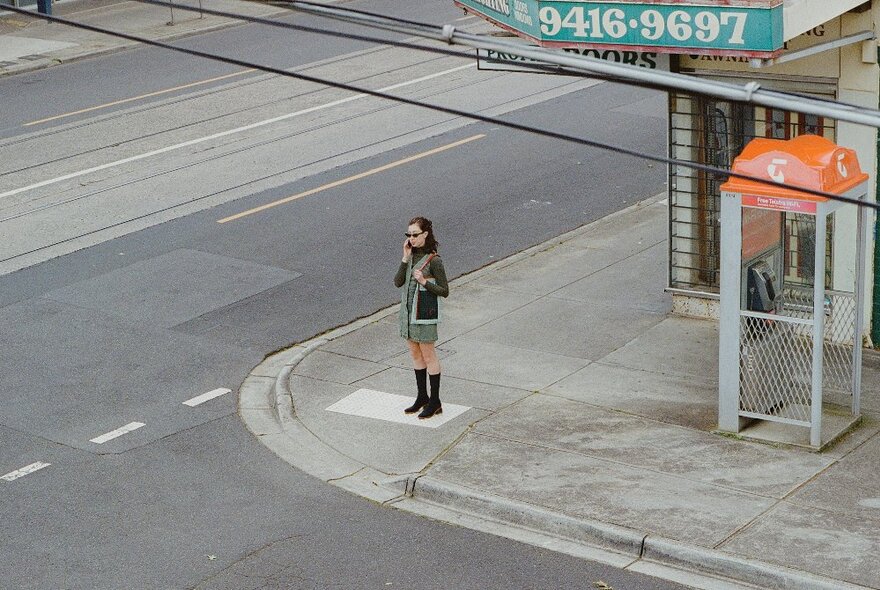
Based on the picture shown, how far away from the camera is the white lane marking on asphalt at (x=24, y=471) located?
1057 cm

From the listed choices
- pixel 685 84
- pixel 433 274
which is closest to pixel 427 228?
pixel 433 274

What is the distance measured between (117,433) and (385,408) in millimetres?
2218

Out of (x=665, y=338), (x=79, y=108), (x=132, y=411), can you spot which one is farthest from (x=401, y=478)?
(x=79, y=108)

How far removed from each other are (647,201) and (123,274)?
6.58m

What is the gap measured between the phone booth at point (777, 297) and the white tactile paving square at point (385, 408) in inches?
87.7

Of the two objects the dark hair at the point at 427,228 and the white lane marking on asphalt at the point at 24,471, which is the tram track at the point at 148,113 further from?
the dark hair at the point at 427,228

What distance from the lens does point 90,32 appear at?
29.5 metres

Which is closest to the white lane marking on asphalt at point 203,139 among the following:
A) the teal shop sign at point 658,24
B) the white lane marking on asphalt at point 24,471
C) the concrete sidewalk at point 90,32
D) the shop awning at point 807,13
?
the concrete sidewalk at point 90,32

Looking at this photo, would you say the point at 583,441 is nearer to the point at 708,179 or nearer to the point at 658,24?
the point at 658,24

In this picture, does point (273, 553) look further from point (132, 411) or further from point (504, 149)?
point (504, 149)

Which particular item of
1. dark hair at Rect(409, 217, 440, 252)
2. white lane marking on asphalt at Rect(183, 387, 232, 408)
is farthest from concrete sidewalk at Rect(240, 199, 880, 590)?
dark hair at Rect(409, 217, 440, 252)

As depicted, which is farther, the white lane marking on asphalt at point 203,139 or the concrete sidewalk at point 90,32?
the concrete sidewalk at point 90,32

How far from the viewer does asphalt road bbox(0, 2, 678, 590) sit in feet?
30.0

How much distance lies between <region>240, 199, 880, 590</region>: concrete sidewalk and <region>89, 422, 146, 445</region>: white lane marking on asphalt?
0.90 metres
